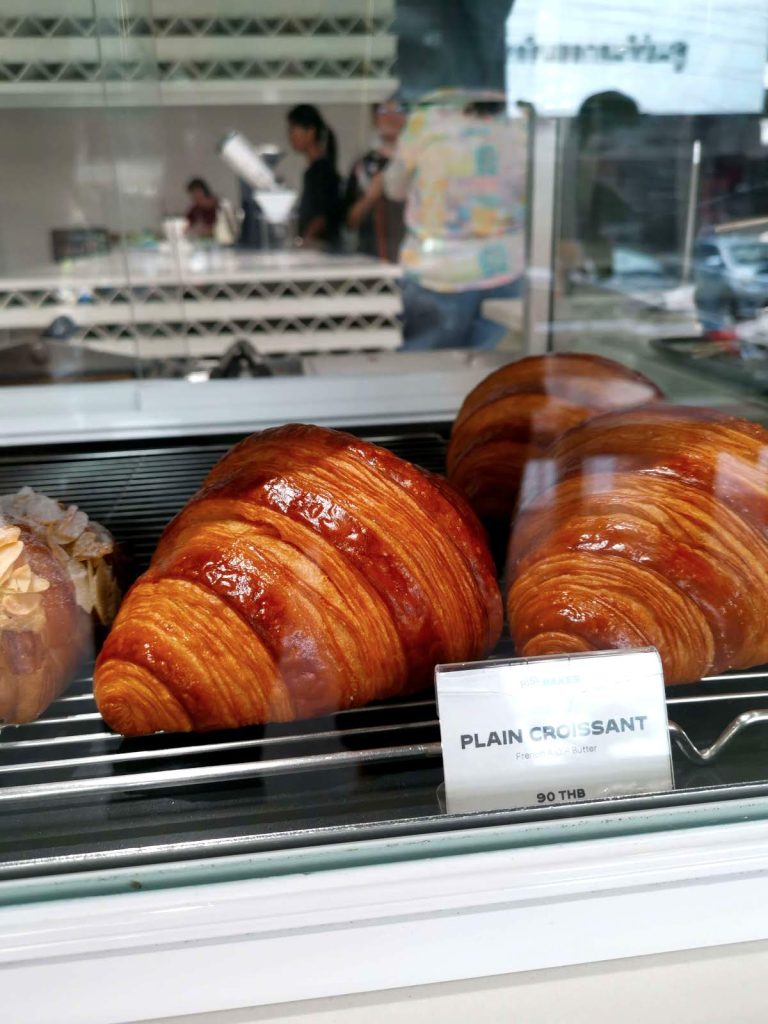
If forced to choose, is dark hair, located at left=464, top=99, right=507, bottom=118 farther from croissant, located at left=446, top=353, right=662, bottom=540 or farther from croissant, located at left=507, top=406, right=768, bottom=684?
croissant, located at left=507, top=406, right=768, bottom=684

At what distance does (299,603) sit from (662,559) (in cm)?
23

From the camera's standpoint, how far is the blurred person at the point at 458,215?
1.93 meters

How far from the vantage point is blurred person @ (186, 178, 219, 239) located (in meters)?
3.15

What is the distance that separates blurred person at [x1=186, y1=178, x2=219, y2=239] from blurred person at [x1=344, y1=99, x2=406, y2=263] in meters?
0.49

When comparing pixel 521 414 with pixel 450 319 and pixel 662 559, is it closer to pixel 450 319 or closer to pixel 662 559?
pixel 662 559

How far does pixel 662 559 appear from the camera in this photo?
0.57 meters

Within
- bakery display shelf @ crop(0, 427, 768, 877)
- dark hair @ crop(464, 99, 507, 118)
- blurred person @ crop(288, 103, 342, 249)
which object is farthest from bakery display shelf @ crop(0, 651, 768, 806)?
blurred person @ crop(288, 103, 342, 249)

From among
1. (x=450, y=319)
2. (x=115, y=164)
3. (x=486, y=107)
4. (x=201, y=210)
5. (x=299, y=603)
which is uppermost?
(x=486, y=107)

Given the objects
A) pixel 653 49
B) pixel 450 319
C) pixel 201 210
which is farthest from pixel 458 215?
pixel 653 49

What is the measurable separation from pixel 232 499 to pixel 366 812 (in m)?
0.22

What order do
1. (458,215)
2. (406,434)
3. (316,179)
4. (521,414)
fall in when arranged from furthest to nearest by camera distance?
(316,179)
(458,215)
(406,434)
(521,414)

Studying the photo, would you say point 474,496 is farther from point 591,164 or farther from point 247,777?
point 591,164

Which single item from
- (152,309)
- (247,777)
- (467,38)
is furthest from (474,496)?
(152,309)

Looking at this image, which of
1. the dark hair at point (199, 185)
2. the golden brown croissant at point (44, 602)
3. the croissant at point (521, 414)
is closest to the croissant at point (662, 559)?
the croissant at point (521, 414)
